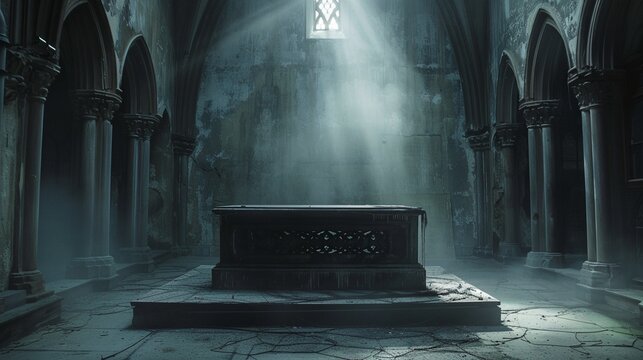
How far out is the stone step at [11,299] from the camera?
15.0ft

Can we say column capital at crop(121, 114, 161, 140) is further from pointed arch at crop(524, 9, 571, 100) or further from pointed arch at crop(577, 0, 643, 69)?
pointed arch at crop(577, 0, 643, 69)

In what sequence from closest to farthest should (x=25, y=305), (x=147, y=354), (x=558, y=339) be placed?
(x=147, y=354) < (x=558, y=339) < (x=25, y=305)

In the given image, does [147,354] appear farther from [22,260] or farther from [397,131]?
[397,131]

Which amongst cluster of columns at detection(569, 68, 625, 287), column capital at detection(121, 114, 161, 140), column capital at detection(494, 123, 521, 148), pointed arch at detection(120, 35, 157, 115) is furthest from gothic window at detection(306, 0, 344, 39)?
cluster of columns at detection(569, 68, 625, 287)

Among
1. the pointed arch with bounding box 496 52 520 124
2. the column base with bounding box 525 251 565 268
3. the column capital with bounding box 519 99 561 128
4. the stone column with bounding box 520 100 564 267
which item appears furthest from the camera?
the pointed arch with bounding box 496 52 520 124

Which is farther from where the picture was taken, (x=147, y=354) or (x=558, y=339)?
(x=558, y=339)

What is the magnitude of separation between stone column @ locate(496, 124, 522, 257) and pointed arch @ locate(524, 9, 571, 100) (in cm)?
186

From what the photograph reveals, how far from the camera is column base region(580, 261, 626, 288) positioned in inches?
255

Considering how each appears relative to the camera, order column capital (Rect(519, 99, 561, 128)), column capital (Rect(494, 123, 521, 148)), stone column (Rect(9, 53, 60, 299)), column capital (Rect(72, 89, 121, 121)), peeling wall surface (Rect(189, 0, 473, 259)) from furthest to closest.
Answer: peeling wall surface (Rect(189, 0, 473, 259))
column capital (Rect(494, 123, 521, 148))
column capital (Rect(519, 99, 561, 128))
column capital (Rect(72, 89, 121, 121))
stone column (Rect(9, 53, 60, 299))

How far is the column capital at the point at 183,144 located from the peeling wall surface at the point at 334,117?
281 mm

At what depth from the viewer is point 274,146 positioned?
12.6 m

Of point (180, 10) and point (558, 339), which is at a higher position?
point (180, 10)

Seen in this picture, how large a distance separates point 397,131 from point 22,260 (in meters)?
9.32

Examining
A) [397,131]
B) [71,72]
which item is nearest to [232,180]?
[397,131]
